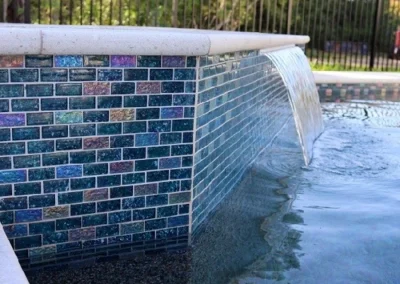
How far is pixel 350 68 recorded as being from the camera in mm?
11898

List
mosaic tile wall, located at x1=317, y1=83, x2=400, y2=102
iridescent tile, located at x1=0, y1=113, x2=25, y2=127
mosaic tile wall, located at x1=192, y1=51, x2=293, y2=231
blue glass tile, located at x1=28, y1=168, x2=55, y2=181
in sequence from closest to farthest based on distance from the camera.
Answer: iridescent tile, located at x1=0, y1=113, x2=25, y2=127, blue glass tile, located at x1=28, y1=168, x2=55, y2=181, mosaic tile wall, located at x1=192, y1=51, x2=293, y2=231, mosaic tile wall, located at x1=317, y1=83, x2=400, y2=102

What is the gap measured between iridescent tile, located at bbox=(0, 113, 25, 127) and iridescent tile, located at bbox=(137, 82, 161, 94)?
501 millimetres

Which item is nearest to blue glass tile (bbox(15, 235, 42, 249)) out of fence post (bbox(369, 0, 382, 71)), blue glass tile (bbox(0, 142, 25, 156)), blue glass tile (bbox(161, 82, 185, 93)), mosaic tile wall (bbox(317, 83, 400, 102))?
blue glass tile (bbox(0, 142, 25, 156))

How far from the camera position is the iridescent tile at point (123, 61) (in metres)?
2.59

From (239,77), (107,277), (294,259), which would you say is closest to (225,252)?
(294,259)

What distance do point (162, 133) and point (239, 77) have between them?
1.26 meters

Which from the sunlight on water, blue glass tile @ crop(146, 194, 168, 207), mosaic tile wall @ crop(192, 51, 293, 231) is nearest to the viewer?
blue glass tile @ crop(146, 194, 168, 207)

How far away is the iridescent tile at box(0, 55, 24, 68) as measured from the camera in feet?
7.62

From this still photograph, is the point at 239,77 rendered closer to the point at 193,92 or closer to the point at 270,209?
the point at 270,209

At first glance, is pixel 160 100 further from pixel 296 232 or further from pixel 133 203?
pixel 296 232

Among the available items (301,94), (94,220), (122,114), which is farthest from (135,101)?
(301,94)

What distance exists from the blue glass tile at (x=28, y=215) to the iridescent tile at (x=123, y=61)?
0.65m

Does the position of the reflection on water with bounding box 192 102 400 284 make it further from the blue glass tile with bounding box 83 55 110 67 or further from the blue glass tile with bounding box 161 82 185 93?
the blue glass tile with bounding box 83 55 110 67

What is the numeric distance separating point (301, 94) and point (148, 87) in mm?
3154
